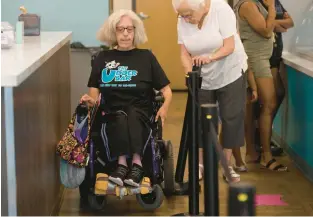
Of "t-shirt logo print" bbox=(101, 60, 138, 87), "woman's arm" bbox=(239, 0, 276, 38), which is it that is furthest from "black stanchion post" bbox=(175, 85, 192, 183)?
"woman's arm" bbox=(239, 0, 276, 38)

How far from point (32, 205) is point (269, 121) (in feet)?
8.25

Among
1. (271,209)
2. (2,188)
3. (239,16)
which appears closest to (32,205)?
(2,188)

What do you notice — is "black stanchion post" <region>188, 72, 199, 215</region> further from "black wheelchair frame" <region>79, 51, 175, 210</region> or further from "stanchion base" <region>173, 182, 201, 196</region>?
"stanchion base" <region>173, 182, 201, 196</region>

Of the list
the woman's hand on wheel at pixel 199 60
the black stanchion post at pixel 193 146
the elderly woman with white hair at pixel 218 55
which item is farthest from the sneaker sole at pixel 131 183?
the woman's hand on wheel at pixel 199 60

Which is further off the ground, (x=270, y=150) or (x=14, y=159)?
(x=14, y=159)

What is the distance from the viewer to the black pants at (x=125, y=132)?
3.74 metres

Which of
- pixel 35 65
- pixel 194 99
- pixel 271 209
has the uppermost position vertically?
pixel 35 65

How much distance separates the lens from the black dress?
3752mm

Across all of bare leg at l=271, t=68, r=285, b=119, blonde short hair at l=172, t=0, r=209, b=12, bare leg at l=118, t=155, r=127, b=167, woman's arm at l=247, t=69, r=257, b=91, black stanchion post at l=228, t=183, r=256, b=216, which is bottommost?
bare leg at l=118, t=155, r=127, b=167

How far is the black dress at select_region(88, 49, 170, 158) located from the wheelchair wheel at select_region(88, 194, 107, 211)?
30 centimetres

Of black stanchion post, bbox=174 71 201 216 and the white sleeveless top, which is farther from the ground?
the white sleeveless top

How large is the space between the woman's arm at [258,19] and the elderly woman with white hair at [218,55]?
16.3 inches

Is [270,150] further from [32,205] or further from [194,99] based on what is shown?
[32,205]

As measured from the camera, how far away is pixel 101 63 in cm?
389
